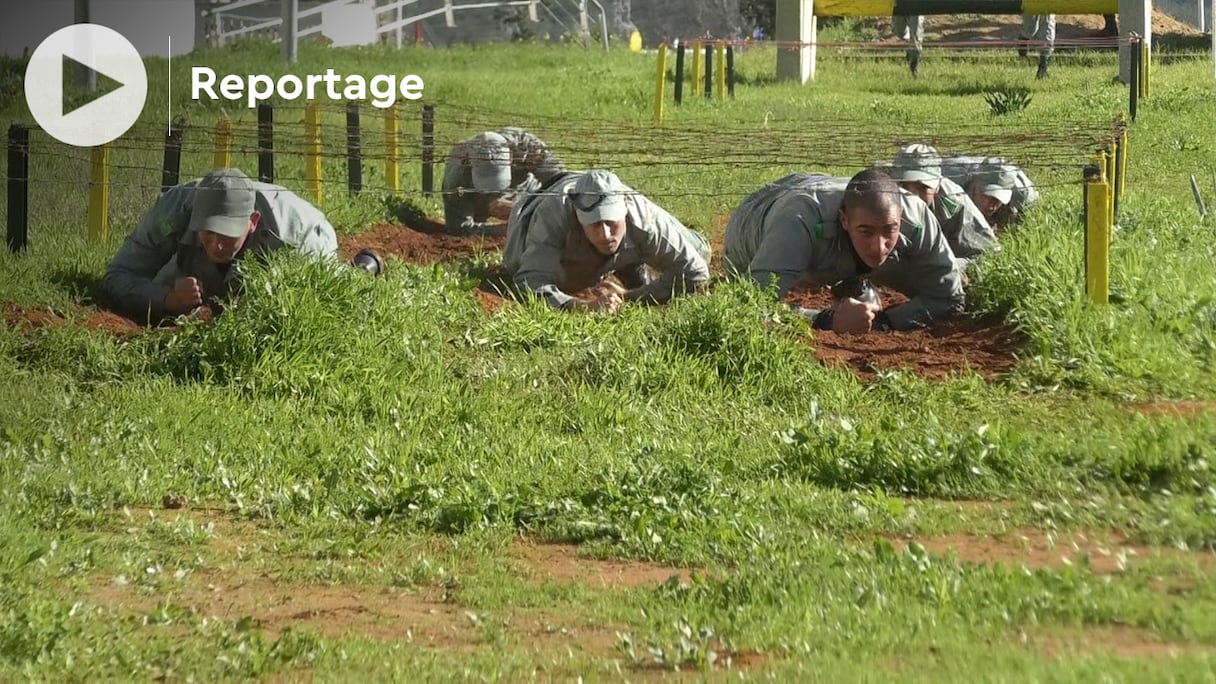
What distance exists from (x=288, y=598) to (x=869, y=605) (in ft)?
6.97

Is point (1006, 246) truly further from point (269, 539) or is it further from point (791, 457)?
point (269, 539)

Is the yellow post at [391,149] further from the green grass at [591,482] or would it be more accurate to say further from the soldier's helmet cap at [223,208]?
the soldier's helmet cap at [223,208]

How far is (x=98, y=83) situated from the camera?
26828mm

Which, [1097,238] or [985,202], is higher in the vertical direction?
[985,202]

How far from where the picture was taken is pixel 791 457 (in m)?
8.09

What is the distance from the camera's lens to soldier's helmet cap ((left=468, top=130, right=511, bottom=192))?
1498cm

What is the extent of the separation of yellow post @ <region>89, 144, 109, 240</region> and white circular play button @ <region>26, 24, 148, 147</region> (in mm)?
6344

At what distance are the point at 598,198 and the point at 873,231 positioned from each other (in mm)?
2029

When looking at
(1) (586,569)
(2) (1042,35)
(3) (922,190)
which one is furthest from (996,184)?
(2) (1042,35)

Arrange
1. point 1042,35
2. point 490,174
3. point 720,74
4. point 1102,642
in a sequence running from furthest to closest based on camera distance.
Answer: point 1042,35 < point 720,74 < point 490,174 < point 1102,642

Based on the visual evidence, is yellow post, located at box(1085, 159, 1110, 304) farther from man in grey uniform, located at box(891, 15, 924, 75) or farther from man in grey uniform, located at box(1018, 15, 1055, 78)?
man in grey uniform, located at box(891, 15, 924, 75)

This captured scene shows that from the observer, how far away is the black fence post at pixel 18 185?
41.9ft

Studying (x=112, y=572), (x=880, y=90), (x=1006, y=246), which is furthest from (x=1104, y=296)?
(x=880, y=90)

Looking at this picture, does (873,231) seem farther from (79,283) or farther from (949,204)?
(79,283)
